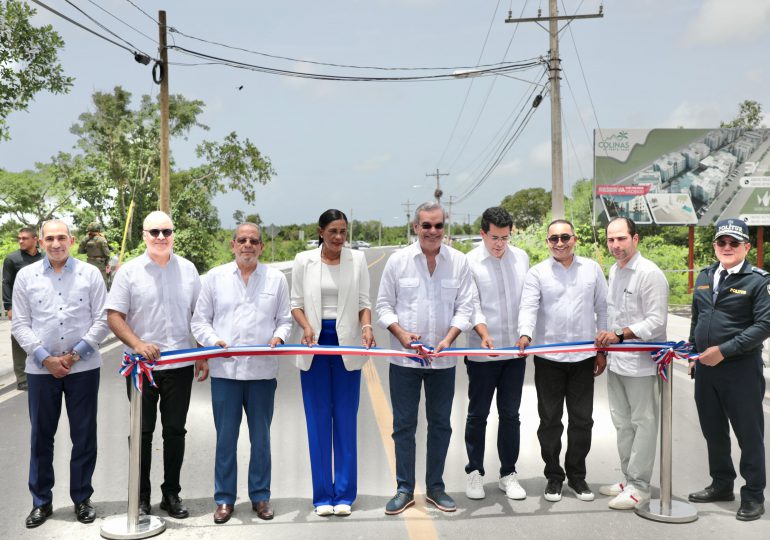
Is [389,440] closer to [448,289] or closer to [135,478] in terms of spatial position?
[448,289]

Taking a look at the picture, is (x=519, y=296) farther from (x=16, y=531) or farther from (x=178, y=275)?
(x=16, y=531)

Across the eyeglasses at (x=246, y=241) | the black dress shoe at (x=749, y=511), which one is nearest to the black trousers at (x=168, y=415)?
the eyeglasses at (x=246, y=241)

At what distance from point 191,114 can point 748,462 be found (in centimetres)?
3549

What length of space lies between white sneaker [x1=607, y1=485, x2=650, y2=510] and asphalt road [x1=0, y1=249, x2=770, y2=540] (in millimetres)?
58

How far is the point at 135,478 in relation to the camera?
182 inches

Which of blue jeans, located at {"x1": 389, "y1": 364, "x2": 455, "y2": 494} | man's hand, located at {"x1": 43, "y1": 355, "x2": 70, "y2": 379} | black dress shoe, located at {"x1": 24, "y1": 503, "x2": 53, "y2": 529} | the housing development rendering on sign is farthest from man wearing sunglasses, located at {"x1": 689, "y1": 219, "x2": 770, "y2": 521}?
the housing development rendering on sign

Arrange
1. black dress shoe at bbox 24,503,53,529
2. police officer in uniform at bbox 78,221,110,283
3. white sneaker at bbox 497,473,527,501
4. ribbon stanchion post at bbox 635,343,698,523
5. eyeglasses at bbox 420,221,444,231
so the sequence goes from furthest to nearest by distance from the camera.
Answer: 1. police officer in uniform at bbox 78,221,110,283
2. white sneaker at bbox 497,473,527,501
3. eyeglasses at bbox 420,221,444,231
4. ribbon stanchion post at bbox 635,343,698,523
5. black dress shoe at bbox 24,503,53,529

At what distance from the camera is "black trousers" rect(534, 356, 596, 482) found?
208 inches

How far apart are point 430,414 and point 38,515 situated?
2674mm

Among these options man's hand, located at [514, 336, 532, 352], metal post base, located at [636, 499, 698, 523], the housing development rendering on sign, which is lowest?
metal post base, located at [636, 499, 698, 523]

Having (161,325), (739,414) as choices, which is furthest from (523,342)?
(161,325)

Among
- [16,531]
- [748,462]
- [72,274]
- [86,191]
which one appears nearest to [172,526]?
[16,531]

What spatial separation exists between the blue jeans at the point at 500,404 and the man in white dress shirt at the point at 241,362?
1.45 m

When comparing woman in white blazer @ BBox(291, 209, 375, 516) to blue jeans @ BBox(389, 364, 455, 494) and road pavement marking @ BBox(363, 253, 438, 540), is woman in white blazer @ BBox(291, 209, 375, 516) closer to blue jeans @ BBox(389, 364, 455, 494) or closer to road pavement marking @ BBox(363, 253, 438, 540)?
blue jeans @ BBox(389, 364, 455, 494)
